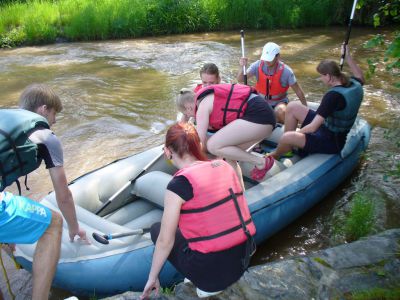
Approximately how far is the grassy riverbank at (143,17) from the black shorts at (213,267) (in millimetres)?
8595

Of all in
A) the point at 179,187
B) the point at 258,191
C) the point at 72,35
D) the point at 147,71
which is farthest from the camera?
the point at 72,35

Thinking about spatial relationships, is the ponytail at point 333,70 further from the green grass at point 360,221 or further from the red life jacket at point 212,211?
the red life jacket at point 212,211

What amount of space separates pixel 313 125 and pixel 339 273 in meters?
1.56

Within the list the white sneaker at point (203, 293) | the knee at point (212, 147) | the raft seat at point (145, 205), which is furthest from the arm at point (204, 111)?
the white sneaker at point (203, 293)

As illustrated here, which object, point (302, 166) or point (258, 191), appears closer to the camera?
point (258, 191)

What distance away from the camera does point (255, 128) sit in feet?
10.0

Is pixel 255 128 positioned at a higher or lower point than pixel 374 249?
higher

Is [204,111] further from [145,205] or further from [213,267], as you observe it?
[213,267]

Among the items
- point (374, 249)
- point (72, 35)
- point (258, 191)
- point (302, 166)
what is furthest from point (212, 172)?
point (72, 35)

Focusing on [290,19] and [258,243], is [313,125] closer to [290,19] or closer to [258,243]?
[258,243]

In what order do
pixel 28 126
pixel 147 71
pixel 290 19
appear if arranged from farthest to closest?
pixel 290 19 → pixel 147 71 → pixel 28 126

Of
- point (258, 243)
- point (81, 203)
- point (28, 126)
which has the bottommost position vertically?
point (258, 243)

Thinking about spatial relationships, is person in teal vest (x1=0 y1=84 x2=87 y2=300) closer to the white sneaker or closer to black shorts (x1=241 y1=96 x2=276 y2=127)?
the white sneaker

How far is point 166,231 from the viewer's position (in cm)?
180
